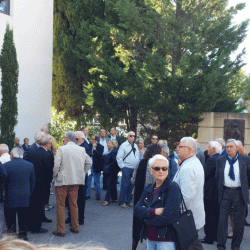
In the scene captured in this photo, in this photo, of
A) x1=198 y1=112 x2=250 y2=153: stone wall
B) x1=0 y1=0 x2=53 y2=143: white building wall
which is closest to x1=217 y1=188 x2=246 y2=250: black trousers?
A: x1=198 y1=112 x2=250 y2=153: stone wall

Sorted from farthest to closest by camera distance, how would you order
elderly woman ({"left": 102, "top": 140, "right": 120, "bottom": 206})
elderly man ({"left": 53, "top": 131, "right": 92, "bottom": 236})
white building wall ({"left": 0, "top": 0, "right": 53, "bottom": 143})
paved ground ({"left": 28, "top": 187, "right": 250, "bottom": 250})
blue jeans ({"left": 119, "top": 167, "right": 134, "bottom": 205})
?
white building wall ({"left": 0, "top": 0, "right": 53, "bottom": 143}) < elderly woman ({"left": 102, "top": 140, "right": 120, "bottom": 206}) < blue jeans ({"left": 119, "top": 167, "right": 134, "bottom": 205}) < elderly man ({"left": 53, "top": 131, "right": 92, "bottom": 236}) < paved ground ({"left": 28, "top": 187, "right": 250, "bottom": 250})

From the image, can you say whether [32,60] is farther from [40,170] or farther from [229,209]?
[229,209]

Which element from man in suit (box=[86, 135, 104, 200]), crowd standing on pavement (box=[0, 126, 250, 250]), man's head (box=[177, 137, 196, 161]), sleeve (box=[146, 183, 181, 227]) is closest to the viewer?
sleeve (box=[146, 183, 181, 227])

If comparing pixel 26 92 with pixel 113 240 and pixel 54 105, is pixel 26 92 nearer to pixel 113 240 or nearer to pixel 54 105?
pixel 54 105

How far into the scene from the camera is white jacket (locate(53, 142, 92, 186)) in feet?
22.9

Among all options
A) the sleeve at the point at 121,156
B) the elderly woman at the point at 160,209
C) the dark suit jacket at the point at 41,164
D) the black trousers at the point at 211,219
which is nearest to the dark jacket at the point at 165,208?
the elderly woman at the point at 160,209

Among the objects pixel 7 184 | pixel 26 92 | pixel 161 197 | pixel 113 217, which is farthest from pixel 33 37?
pixel 161 197

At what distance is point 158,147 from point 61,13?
55.5 ft

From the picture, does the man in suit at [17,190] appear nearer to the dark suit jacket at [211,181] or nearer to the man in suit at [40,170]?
the man in suit at [40,170]

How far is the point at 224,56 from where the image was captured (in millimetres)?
13945

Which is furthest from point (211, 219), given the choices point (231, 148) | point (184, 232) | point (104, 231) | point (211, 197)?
point (184, 232)

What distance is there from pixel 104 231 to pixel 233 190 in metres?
2.72

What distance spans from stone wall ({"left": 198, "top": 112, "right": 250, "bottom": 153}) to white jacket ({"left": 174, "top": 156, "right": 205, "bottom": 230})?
998 centimetres

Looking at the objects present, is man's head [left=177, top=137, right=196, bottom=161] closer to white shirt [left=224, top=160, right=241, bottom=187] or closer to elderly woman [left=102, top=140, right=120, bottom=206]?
white shirt [left=224, top=160, right=241, bottom=187]
